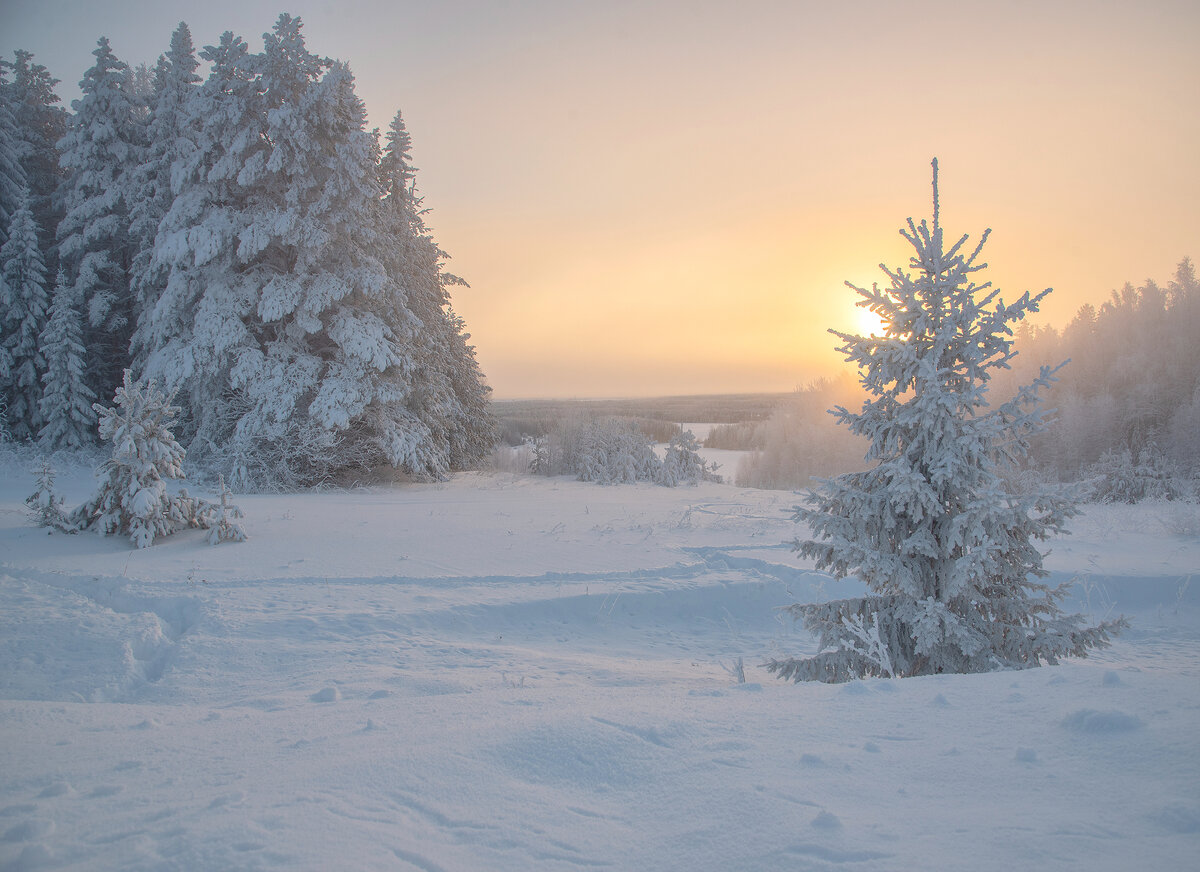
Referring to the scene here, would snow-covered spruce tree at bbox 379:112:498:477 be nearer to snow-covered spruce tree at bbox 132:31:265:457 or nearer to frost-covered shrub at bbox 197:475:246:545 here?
snow-covered spruce tree at bbox 132:31:265:457

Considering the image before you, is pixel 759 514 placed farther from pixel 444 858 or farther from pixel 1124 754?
pixel 444 858

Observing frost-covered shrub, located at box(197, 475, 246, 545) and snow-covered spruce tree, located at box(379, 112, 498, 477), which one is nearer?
frost-covered shrub, located at box(197, 475, 246, 545)

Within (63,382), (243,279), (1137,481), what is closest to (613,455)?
(243,279)

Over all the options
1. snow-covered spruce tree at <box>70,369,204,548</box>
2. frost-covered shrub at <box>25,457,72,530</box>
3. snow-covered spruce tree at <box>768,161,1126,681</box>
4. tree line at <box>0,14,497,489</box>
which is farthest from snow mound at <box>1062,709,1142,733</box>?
tree line at <box>0,14,497,489</box>

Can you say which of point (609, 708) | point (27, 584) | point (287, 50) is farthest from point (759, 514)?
point (287, 50)

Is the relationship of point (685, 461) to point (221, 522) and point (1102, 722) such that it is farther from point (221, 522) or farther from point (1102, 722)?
point (1102, 722)

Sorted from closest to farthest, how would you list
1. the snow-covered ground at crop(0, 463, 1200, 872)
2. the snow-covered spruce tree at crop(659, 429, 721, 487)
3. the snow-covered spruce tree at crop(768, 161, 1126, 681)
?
the snow-covered ground at crop(0, 463, 1200, 872) → the snow-covered spruce tree at crop(768, 161, 1126, 681) → the snow-covered spruce tree at crop(659, 429, 721, 487)

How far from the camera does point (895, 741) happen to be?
279 centimetres

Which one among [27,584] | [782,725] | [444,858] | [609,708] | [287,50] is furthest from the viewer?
[287,50]

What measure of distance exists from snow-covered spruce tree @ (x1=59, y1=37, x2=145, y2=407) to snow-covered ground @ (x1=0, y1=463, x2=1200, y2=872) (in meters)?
18.0

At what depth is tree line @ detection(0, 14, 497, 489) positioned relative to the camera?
16.2 m

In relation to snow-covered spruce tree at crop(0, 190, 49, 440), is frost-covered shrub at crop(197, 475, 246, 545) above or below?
below

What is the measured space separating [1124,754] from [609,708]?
2261 mm

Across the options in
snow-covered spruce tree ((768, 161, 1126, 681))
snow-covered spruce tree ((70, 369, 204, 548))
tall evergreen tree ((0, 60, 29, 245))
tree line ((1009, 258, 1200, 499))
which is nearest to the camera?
snow-covered spruce tree ((768, 161, 1126, 681))
